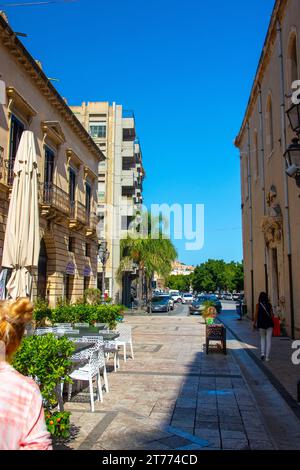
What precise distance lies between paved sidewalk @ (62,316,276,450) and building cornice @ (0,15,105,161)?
1197cm

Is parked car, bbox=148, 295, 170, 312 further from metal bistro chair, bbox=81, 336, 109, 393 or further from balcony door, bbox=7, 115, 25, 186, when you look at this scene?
metal bistro chair, bbox=81, 336, 109, 393

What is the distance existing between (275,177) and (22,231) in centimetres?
1224

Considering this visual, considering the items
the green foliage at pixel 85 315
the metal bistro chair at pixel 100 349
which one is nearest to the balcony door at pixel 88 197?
the green foliage at pixel 85 315

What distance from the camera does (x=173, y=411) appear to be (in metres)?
6.04

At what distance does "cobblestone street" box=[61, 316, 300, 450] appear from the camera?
479 centimetres

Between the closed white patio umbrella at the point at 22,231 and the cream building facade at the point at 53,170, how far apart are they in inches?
226

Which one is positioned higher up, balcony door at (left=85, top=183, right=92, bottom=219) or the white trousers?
balcony door at (left=85, top=183, right=92, bottom=219)

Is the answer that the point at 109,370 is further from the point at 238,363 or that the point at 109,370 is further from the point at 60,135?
the point at 60,135

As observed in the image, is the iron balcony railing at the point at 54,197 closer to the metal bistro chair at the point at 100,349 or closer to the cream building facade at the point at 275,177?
the cream building facade at the point at 275,177

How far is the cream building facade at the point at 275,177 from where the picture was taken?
14922 mm

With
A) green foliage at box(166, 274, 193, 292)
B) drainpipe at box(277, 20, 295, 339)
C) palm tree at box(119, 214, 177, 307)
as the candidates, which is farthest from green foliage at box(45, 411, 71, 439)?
green foliage at box(166, 274, 193, 292)
